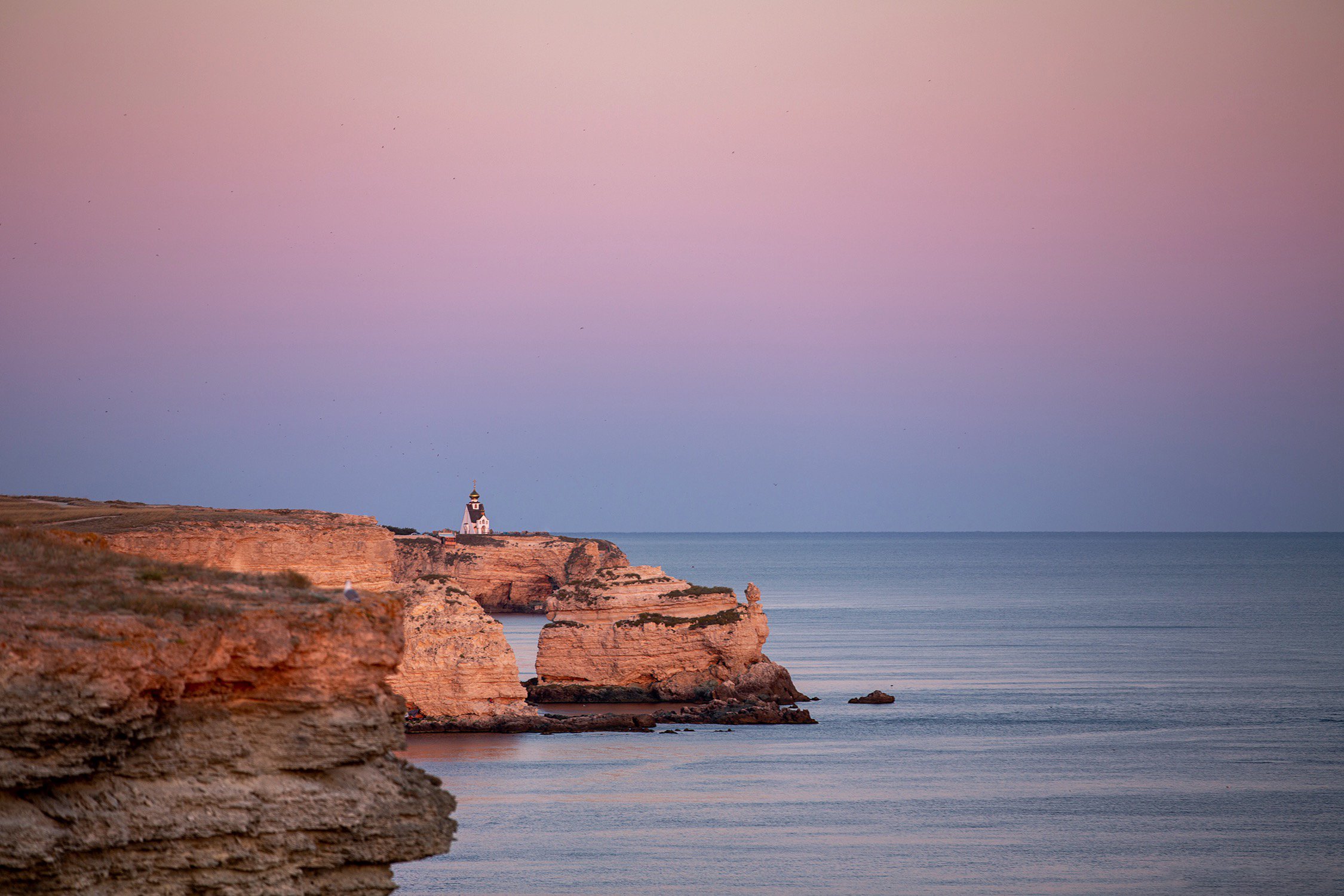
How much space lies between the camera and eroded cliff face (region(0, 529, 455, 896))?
10.8 m

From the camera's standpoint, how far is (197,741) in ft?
37.9

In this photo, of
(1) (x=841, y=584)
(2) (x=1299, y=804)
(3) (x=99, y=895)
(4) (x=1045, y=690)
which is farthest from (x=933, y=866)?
(1) (x=841, y=584)

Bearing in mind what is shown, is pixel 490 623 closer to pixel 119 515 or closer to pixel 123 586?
pixel 119 515

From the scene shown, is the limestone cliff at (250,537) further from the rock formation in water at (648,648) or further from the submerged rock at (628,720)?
the rock formation in water at (648,648)

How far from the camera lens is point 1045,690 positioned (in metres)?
60.1

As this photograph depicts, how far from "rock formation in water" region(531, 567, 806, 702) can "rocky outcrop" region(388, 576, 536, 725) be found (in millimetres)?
7452

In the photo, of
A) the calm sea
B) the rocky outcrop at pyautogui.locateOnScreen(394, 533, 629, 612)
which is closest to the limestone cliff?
the calm sea

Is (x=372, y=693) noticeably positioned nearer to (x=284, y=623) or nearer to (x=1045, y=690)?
(x=284, y=623)

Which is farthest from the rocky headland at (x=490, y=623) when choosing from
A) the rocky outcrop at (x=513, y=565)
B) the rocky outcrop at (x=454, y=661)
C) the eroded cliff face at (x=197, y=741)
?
the rocky outcrop at (x=513, y=565)

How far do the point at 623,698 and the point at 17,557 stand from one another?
41.5 m

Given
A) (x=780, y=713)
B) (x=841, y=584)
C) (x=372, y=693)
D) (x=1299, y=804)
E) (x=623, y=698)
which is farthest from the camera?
(x=841, y=584)

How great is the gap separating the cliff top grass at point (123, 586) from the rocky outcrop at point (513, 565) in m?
102

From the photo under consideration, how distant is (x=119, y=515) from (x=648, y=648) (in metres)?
20.7

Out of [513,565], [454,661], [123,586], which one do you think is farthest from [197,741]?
[513,565]
